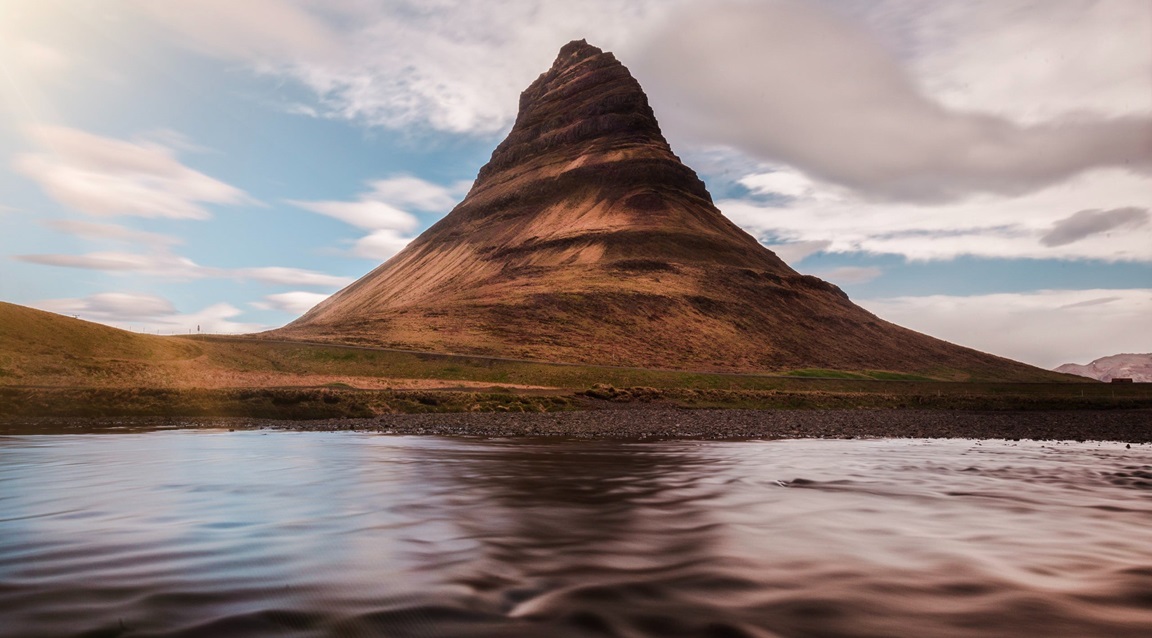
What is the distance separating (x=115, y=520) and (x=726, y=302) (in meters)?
122

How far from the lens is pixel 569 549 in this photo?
8.97 metres

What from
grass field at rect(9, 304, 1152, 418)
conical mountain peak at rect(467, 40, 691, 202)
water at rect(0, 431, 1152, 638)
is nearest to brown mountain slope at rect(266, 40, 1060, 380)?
conical mountain peak at rect(467, 40, 691, 202)

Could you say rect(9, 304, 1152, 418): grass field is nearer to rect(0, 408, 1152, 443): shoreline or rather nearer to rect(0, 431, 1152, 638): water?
rect(0, 408, 1152, 443): shoreline

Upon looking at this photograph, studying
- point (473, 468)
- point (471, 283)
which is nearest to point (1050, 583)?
point (473, 468)

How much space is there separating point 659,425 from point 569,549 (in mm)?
25965

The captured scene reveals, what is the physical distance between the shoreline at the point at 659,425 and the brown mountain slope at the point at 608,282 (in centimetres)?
5082

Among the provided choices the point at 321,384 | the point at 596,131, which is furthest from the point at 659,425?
the point at 596,131

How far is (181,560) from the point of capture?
8.12m

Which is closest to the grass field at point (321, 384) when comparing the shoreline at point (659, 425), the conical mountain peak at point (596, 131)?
the shoreline at point (659, 425)

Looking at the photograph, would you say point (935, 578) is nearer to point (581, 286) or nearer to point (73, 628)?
point (73, 628)

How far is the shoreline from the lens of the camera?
1212 inches

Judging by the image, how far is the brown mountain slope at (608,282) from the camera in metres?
105

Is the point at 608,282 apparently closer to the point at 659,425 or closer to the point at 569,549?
the point at 659,425

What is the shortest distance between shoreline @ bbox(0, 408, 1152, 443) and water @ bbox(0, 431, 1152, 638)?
479 inches
